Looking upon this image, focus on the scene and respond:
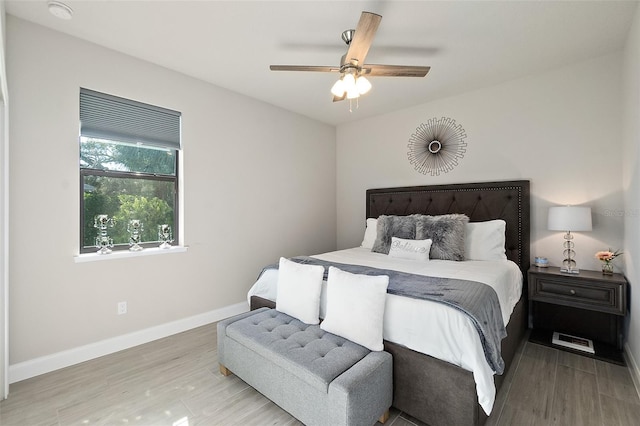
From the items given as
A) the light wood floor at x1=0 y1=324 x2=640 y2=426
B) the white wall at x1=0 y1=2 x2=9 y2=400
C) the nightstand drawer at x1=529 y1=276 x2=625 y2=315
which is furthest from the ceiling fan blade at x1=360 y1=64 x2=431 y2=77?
the white wall at x1=0 y1=2 x2=9 y2=400

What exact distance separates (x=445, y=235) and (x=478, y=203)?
0.74m

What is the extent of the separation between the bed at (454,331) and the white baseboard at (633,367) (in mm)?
695

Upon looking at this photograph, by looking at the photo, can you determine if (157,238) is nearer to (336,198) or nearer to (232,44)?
(232,44)

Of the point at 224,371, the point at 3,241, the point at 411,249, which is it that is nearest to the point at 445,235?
the point at 411,249

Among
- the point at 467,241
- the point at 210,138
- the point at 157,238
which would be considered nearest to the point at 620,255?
the point at 467,241

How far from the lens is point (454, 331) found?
61.1 inches

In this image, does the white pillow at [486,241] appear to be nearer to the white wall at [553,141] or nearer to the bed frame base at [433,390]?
the white wall at [553,141]

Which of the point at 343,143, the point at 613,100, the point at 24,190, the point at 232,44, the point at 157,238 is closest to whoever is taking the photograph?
the point at 24,190

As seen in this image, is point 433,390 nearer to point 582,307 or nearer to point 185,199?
point 582,307

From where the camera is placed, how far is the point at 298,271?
223 cm

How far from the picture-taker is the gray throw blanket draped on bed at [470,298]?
1559 millimetres

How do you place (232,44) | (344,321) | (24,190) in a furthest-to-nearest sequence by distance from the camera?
(232,44), (24,190), (344,321)

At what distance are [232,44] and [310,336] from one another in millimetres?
2377

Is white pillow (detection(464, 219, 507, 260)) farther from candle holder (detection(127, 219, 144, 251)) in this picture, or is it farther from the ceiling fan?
candle holder (detection(127, 219, 144, 251))
